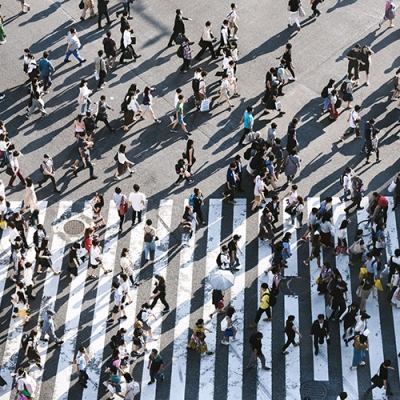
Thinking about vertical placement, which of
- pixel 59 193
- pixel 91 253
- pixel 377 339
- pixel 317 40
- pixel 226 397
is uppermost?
pixel 317 40

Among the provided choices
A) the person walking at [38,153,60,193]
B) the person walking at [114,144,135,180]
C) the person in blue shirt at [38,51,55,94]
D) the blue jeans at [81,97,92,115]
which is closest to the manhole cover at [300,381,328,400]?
the person walking at [114,144,135,180]

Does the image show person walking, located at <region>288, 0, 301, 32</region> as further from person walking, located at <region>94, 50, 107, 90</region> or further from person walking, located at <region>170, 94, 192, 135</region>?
person walking, located at <region>94, 50, 107, 90</region>

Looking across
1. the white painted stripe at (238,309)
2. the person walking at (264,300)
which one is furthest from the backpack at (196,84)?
the person walking at (264,300)

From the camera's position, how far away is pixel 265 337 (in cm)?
2602

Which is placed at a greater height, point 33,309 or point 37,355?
point 33,309

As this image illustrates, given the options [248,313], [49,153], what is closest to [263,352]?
[248,313]

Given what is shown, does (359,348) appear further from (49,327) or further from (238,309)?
(49,327)

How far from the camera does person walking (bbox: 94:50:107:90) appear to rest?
113 ft

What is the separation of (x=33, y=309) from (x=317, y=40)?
55.2 ft

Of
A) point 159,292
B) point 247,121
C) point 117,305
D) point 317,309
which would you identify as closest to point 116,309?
point 117,305

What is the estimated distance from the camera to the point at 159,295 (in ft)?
86.7

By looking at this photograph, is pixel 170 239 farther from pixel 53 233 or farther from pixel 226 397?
pixel 226 397

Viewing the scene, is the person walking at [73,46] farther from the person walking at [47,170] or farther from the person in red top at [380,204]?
the person in red top at [380,204]

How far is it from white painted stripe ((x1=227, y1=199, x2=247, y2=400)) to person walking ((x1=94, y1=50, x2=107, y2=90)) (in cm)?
820
